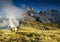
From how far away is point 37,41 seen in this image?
96500 millimetres

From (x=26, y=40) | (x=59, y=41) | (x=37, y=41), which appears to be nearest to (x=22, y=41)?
(x=26, y=40)

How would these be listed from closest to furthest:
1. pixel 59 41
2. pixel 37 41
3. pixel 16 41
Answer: pixel 37 41 → pixel 16 41 → pixel 59 41

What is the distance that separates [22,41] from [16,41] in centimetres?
427

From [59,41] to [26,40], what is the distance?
28104 mm

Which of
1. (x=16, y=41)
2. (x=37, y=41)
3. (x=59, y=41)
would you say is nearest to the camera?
(x=37, y=41)

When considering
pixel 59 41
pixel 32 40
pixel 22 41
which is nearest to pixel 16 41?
pixel 22 41

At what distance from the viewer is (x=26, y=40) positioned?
101375 mm

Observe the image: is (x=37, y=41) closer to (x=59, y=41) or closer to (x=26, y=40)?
(x=26, y=40)

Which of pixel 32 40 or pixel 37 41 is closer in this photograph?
pixel 37 41

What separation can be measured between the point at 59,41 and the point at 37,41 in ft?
A: 84.5

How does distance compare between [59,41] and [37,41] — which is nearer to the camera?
[37,41]

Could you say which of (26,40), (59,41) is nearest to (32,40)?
(26,40)

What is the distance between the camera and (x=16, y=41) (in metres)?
104

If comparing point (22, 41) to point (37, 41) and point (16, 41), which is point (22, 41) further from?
point (37, 41)
